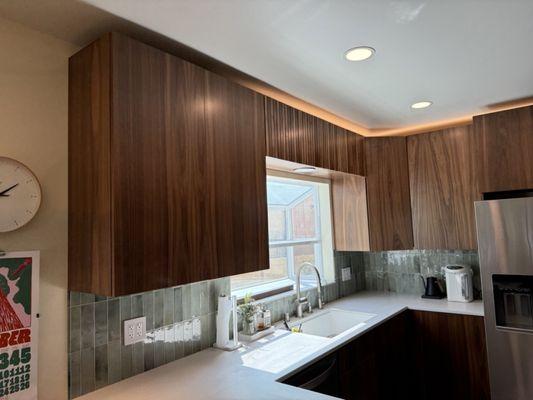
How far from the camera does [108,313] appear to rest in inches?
62.6

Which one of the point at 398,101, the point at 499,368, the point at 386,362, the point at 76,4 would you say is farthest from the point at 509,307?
the point at 76,4

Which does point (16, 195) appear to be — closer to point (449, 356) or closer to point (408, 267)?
point (449, 356)

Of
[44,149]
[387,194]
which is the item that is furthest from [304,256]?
[44,149]

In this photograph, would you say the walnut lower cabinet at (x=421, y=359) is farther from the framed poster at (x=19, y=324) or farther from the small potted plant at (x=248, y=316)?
the framed poster at (x=19, y=324)

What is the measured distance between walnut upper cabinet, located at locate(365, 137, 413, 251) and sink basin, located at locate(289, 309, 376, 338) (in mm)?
689

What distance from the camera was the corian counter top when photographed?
146cm

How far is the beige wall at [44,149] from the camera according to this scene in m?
1.38

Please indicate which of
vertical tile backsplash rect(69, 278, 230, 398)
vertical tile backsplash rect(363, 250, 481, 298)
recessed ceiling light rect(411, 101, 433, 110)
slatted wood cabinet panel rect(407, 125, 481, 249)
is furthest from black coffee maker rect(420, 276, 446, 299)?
vertical tile backsplash rect(69, 278, 230, 398)

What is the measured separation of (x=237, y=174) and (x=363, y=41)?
2.72 feet

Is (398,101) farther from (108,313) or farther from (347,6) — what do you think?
(108,313)

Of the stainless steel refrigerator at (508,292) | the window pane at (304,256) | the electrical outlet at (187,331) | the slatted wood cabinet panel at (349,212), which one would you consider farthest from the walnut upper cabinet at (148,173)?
the stainless steel refrigerator at (508,292)

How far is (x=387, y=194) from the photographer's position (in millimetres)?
3092

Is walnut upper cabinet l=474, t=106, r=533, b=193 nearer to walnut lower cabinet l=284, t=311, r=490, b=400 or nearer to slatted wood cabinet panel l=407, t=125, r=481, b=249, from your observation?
slatted wood cabinet panel l=407, t=125, r=481, b=249

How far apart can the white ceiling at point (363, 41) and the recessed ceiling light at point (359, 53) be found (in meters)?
0.03
